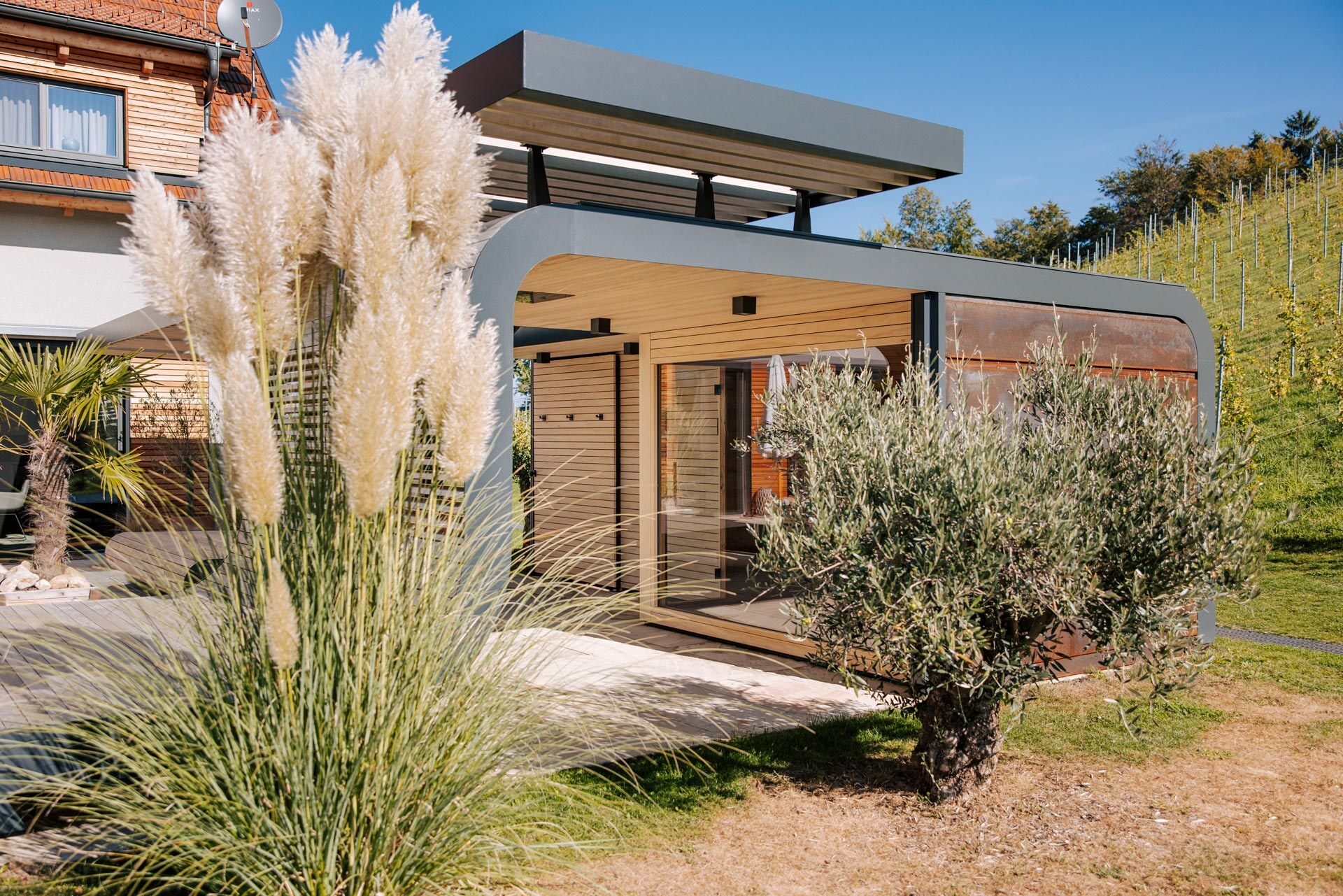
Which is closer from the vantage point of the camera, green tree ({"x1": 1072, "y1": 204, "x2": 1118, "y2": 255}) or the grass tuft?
the grass tuft

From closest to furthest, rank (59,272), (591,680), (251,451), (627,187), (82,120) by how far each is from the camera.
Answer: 1. (251,451)
2. (591,680)
3. (627,187)
4. (59,272)
5. (82,120)

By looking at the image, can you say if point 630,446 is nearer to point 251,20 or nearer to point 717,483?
A: point 717,483

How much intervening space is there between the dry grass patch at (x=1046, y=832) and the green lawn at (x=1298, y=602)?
319cm

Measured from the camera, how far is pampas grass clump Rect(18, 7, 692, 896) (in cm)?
227

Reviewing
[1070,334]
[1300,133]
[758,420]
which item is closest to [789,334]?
[758,420]

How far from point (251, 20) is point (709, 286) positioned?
312 inches

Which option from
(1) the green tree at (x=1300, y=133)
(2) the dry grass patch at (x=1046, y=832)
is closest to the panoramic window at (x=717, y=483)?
(2) the dry grass patch at (x=1046, y=832)

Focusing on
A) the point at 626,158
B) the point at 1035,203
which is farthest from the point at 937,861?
the point at 1035,203

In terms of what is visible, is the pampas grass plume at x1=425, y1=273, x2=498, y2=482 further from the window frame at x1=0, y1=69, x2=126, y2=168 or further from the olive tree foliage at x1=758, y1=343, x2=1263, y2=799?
the window frame at x1=0, y1=69, x2=126, y2=168

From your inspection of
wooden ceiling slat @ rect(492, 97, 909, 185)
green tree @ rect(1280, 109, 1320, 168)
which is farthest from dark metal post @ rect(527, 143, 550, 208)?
green tree @ rect(1280, 109, 1320, 168)

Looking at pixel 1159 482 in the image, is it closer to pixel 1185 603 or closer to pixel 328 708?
pixel 1185 603

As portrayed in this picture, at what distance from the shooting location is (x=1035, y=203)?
42.7m

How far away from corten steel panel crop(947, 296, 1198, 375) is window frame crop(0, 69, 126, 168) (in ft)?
34.2

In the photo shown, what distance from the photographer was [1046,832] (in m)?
3.88
